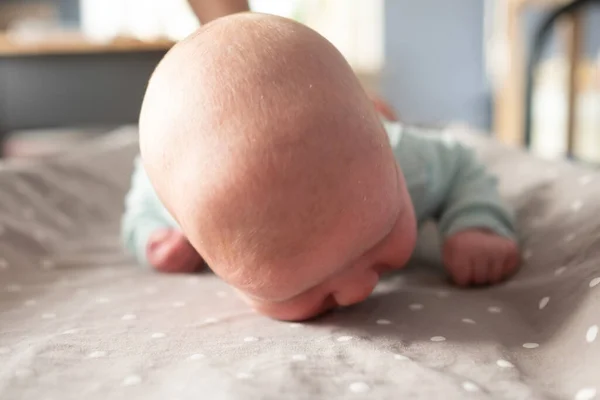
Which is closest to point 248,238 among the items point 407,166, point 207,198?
point 207,198

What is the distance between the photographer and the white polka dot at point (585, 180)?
76 centimetres

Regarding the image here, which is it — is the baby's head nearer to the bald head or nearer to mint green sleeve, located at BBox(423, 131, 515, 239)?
the bald head

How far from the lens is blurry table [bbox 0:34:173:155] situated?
2182mm

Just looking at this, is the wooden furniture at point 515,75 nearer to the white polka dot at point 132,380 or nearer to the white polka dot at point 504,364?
the white polka dot at point 504,364

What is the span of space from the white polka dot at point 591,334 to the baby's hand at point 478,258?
19cm

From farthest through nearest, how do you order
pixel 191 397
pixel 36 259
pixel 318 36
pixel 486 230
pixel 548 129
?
1. pixel 548 129
2. pixel 36 259
3. pixel 486 230
4. pixel 318 36
5. pixel 191 397

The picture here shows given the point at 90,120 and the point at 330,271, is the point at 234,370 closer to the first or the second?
the point at 330,271

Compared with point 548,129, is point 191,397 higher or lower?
higher

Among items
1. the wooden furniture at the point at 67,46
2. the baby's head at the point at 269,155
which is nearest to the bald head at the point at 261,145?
the baby's head at the point at 269,155

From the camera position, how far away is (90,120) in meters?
2.23

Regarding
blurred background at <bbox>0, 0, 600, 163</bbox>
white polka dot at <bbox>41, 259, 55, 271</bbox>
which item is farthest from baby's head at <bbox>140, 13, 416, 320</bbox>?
blurred background at <bbox>0, 0, 600, 163</bbox>

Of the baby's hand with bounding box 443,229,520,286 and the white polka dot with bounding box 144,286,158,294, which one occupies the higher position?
the baby's hand with bounding box 443,229,520,286

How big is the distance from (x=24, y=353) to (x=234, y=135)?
0.68 ft

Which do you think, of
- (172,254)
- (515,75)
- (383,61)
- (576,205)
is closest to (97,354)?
(172,254)
